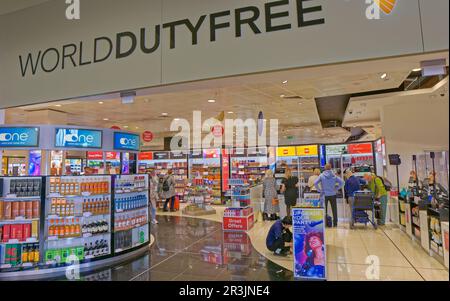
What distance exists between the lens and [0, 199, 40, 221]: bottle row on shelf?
4.73 meters

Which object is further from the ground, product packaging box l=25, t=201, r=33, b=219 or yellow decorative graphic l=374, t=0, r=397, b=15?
yellow decorative graphic l=374, t=0, r=397, b=15

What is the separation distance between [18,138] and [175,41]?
3.47 meters

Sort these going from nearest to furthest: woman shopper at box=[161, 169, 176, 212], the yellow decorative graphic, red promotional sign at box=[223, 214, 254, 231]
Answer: the yellow decorative graphic → red promotional sign at box=[223, 214, 254, 231] → woman shopper at box=[161, 169, 176, 212]

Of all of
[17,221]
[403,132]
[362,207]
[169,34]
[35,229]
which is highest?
[169,34]

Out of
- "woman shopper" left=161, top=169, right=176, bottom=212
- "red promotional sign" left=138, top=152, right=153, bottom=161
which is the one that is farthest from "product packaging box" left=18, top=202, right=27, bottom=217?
"red promotional sign" left=138, top=152, right=153, bottom=161

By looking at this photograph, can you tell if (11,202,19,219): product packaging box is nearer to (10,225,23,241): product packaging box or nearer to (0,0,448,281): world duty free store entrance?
(0,0,448,281): world duty free store entrance

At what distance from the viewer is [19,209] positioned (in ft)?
15.6

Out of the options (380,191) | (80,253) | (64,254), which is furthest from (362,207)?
(64,254)

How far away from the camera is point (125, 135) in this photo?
19.6ft

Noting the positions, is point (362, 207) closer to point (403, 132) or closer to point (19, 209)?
point (403, 132)

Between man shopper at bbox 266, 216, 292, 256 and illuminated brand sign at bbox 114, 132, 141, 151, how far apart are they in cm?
337

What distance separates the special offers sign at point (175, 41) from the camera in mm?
2910

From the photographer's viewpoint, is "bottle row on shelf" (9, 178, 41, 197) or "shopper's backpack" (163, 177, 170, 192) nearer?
"bottle row on shelf" (9, 178, 41, 197)
